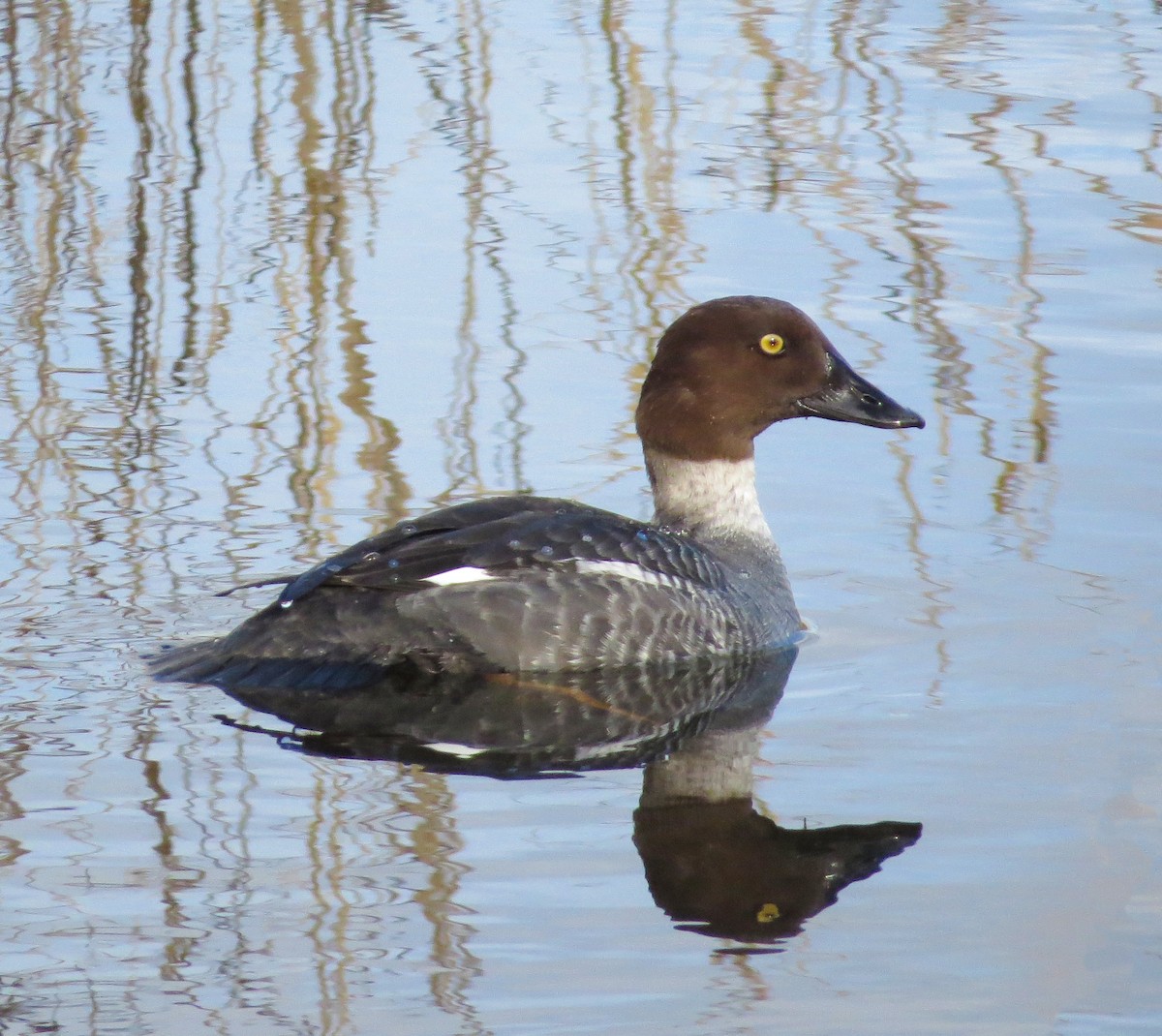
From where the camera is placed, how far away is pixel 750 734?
5359 mm

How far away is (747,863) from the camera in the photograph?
4598 mm

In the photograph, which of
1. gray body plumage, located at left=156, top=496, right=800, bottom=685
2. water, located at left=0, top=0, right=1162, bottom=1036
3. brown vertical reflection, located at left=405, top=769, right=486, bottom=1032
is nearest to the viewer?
brown vertical reflection, located at left=405, top=769, right=486, bottom=1032

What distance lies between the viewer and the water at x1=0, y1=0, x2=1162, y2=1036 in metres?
4.11

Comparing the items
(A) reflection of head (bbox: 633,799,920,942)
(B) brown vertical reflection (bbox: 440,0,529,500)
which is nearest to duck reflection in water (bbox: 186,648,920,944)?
A: (A) reflection of head (bbox: 633,799,920,942)

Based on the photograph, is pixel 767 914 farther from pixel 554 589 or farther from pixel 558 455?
pixel 558 455

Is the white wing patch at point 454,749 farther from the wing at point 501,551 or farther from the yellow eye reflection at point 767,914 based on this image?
the yellow eye reflection at point 767,914

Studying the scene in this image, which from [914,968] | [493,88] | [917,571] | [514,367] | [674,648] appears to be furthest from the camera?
[493,88]

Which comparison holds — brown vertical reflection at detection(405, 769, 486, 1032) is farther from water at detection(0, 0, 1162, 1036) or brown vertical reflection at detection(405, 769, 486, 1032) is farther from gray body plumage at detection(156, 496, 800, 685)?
gray body plumage at detection(156, 496, 800, 685)

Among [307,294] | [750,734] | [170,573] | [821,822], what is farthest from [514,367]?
[821,822]

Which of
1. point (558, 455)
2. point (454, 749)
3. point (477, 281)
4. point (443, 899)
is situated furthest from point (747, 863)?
point (477, 281)

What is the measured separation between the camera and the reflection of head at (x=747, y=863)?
4.34 metres

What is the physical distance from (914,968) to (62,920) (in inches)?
67.1

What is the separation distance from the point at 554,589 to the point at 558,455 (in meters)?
1.44

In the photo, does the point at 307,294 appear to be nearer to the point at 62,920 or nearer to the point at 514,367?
the point at 514,367
